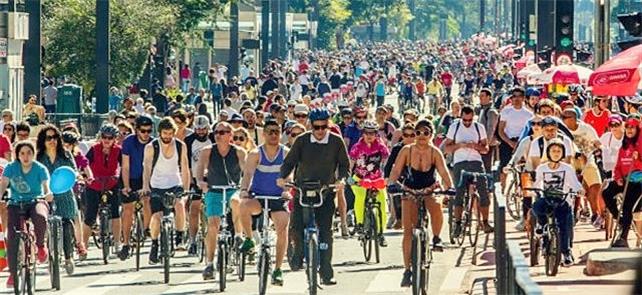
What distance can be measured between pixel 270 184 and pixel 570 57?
22.0 meters

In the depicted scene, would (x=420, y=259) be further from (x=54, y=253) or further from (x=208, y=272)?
(x=54, y=253)

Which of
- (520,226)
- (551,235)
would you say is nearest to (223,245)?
(551,235)

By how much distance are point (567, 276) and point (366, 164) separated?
5.33 metres

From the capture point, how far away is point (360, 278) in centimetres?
2081

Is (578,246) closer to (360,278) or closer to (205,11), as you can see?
(360,278)

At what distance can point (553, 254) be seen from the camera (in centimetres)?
1905

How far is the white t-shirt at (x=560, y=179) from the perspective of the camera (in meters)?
19.4

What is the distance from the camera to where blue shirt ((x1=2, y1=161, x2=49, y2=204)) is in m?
18.6

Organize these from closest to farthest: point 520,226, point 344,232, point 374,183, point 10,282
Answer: point 10,282
point 374,183
point 520,226
point 344,232

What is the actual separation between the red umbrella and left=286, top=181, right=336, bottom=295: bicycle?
20.9 ft

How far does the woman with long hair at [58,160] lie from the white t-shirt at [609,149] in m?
6.19

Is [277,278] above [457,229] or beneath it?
beneath

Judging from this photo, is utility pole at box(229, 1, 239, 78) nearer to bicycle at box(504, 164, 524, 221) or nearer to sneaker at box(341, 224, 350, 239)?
bicycle at box(504, 164, 524, 221)

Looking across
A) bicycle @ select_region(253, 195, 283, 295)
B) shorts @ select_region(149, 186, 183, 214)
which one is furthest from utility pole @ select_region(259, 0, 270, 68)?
bicycle @ select_region(253, 195, 283, 295)
